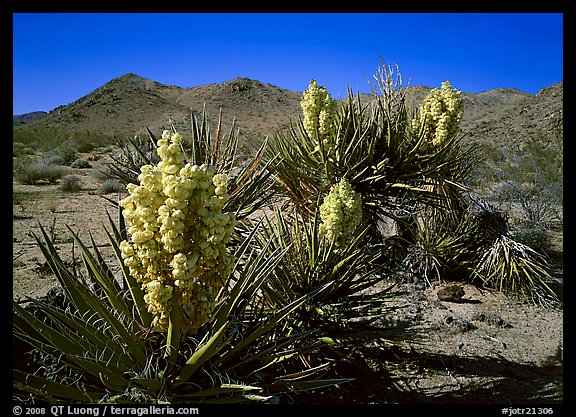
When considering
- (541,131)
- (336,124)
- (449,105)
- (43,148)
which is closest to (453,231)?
(449,105)

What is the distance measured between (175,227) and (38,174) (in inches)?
486

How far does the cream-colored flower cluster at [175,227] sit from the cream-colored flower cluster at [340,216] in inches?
54.3

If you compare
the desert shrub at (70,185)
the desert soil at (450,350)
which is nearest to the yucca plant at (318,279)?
the desert soil at (450,350)

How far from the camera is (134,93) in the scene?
49531mm

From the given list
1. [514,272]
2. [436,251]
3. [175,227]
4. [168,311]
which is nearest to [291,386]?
[168,311]

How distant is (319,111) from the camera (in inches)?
166

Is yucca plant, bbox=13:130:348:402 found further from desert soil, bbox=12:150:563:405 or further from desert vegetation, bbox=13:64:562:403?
desert soil, bbox=12:150:563:405

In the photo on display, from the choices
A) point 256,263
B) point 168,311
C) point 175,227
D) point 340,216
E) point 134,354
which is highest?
point 175,227

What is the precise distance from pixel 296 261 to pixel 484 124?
85.3 ft

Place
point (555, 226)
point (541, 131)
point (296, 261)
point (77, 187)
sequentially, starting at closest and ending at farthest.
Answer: point (296, 261), point (555, 226), point (77, 187), point (541, 131)

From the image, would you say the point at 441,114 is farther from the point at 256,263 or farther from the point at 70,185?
the point at 70,185

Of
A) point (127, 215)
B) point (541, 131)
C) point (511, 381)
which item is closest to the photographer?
point (127, 215)

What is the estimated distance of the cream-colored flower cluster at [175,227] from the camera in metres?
1.65
